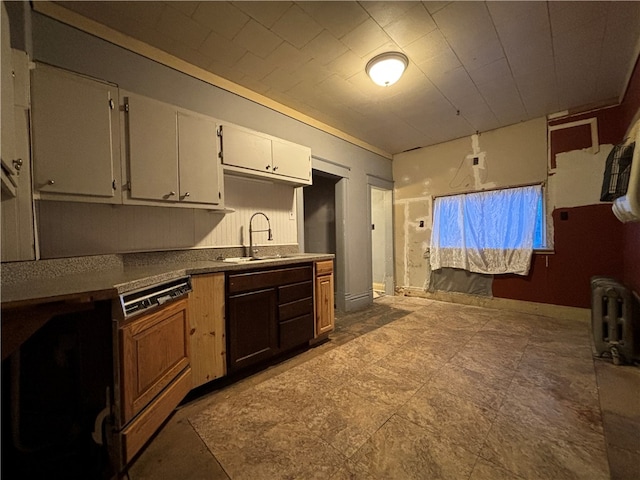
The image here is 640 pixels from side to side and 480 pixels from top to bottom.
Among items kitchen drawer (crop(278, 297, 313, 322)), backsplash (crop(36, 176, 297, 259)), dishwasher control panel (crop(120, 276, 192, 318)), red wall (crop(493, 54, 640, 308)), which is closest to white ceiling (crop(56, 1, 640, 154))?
red wall (crop(493, 54, 640, 308))

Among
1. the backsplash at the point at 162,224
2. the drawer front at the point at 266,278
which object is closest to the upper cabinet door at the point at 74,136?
the backsplash at the point at 162,224

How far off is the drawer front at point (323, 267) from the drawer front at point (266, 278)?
11 centimetres

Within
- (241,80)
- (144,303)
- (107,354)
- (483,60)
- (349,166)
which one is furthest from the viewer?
(349,166)

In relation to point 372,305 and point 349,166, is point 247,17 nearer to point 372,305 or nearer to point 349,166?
point 349,166

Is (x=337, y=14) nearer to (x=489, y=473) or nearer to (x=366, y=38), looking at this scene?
(x=366, y=38)

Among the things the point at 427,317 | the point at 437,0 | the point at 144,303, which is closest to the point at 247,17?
the point at 437,0

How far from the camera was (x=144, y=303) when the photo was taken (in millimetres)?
1315

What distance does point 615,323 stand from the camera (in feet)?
7.32

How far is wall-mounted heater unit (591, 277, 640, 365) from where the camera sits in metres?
2.16

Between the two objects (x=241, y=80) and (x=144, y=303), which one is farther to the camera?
(x=241, y=80)

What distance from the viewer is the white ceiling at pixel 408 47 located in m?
1.81

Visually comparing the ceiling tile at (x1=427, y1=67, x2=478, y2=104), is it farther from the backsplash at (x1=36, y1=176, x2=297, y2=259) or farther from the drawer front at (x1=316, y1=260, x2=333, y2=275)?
the drawer front at (x1=316, y1=260, x2=333, y2=275)

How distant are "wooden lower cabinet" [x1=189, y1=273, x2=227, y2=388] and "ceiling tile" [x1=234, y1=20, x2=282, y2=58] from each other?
190 centimetres

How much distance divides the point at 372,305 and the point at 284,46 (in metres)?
3.65
